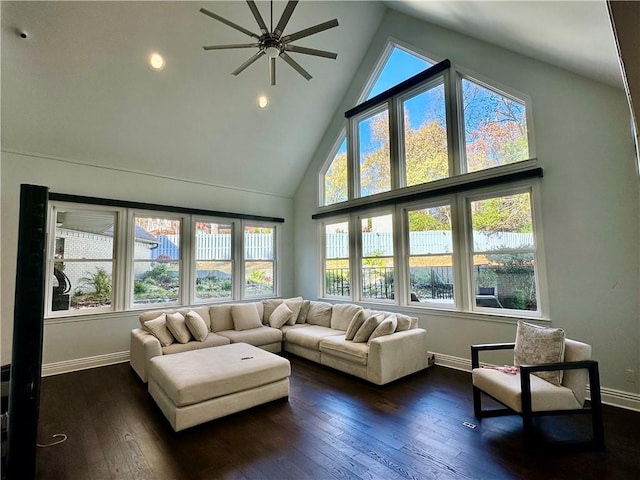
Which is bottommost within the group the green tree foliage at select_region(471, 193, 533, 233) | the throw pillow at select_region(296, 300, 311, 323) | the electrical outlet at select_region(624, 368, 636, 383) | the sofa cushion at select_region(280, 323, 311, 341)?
the electrical outlet at select_region(624, 368, 636, 383)

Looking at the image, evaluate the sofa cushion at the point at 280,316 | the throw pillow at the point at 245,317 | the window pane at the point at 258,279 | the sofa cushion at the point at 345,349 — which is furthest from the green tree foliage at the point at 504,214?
the window pane at the point at 258,279

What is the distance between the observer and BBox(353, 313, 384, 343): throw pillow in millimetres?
4086

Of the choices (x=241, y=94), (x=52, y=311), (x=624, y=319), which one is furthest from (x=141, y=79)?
(x=624, y=319)

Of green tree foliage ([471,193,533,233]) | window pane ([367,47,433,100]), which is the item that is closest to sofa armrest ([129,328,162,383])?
green tree foliage ([471,193,533,233])

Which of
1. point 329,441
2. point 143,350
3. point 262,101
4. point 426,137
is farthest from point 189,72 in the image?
point 329,441

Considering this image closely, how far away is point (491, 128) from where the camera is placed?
435 centimetres

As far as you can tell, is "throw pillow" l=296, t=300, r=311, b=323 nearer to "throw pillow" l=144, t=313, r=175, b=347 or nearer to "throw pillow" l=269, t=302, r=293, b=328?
"throw pillow" l=269, t=302, r=293, b=328

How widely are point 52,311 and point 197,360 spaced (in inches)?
114

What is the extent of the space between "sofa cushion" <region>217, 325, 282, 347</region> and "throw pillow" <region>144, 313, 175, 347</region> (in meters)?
0.82

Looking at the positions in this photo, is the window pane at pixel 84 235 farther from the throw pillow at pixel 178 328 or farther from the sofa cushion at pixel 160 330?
the throw pillow at pixel 178 328

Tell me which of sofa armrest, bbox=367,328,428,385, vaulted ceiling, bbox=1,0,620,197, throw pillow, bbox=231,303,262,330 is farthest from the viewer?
throw pillow, bbox=231,303,262,330

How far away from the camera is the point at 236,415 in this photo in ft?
10.1

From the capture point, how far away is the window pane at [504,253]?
3926 mm

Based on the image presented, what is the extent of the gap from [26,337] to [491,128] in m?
5.33
